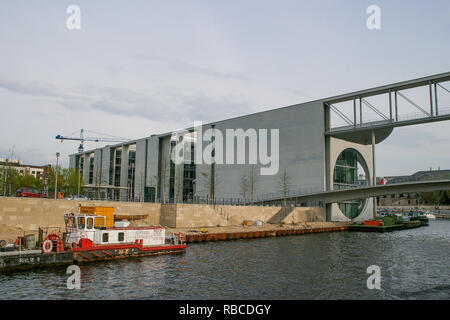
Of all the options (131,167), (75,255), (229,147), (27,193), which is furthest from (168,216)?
(131,167)

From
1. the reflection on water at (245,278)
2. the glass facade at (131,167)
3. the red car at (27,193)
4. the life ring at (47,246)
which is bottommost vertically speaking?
the reflection on water at (245,278)

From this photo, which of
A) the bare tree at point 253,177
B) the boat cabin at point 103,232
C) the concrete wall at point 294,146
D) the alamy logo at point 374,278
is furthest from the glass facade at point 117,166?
the alamy logo at point 374,278

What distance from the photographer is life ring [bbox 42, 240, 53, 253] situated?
2533cm

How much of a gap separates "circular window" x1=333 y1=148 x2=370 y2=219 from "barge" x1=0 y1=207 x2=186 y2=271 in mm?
49361

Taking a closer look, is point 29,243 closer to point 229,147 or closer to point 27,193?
point 27,193

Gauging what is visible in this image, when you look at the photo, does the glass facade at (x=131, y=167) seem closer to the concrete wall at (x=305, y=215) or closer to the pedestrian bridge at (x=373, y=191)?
the pedestrian bridge at (x=373, y=191)

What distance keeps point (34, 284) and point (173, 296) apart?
7.91 meters

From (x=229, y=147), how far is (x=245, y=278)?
211 ft

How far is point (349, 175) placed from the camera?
80.8 metres

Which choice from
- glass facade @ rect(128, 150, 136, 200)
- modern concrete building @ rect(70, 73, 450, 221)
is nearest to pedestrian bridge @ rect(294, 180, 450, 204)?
modern concrete building @ rect(70, 73, 450, 221)

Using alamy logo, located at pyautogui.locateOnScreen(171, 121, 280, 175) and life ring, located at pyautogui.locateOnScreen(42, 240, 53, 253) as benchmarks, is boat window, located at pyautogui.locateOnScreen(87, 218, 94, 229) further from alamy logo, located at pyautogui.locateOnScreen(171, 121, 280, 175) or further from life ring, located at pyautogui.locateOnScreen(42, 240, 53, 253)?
alamy logo, located at pyautogui.locateOnScreen(171, 121, 280, 175)

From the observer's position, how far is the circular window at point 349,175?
77.0 m

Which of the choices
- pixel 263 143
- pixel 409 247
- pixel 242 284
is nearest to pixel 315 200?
pixel 263 143

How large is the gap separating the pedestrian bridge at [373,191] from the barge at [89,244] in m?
42.0
